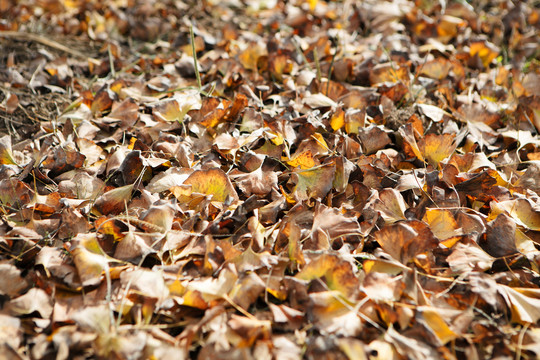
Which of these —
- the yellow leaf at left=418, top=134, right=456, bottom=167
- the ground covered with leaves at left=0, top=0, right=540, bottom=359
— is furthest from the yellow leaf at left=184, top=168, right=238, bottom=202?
the yellow leaf at left=418, top=134, right=456, bottom=167

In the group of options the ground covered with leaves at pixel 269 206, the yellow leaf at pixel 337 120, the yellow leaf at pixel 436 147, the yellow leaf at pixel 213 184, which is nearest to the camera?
the ground covered with leaves at pixel 269 206

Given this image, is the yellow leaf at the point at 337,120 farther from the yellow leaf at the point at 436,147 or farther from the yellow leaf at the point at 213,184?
the yellow leaf at the point at 213,184

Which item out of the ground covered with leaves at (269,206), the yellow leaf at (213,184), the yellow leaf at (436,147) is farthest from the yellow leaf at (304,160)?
the yellow leaf at (436,147)

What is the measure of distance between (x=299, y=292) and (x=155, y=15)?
2.01 meters

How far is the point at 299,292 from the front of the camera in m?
0.93

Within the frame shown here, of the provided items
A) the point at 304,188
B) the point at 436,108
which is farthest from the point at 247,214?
the point at 436,108

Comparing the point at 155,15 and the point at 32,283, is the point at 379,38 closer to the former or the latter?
the point at 155,15

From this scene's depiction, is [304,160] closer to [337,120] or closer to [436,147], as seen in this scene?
[337,120]

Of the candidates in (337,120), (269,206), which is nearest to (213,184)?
(269,206)

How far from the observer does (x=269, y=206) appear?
45.0 inches

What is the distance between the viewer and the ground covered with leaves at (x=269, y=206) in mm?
884

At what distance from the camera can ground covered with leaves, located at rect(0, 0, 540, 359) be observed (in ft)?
2.90

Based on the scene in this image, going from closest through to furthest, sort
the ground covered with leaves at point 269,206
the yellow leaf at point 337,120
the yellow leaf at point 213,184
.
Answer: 1. the ground covered with leaves at point 269,206
2. the yellow leaf at point 213,184
3. the yellow leaf at point 337,120

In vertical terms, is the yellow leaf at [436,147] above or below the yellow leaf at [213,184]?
above
